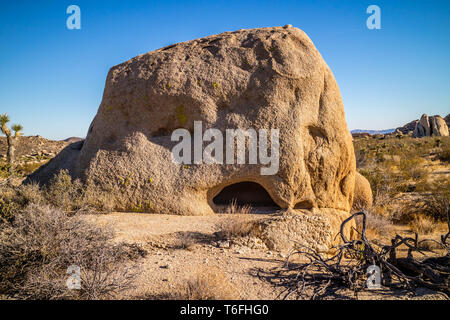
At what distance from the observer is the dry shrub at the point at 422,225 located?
6.29 metres

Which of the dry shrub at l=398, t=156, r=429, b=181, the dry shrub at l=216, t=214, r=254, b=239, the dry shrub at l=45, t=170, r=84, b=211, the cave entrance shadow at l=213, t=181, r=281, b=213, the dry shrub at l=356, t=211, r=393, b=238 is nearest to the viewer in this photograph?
the dry shrub at l=216, t=214, r=254, b=239

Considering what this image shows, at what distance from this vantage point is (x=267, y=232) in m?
4.09

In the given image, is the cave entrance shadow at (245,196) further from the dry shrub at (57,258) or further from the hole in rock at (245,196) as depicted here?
the dry shrub at (57,258)

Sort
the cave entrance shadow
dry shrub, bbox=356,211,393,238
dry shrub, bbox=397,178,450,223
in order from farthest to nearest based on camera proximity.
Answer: dry shrub, bbox=397,178,450,223
dry shrub, bbox=356,211,393,238
the cave entrance shadow

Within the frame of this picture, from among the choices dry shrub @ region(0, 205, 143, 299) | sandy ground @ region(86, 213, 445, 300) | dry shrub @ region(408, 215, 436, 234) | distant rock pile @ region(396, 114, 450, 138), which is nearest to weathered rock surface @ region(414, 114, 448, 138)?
distant rock pile @ region(396, 114, 450, 138)

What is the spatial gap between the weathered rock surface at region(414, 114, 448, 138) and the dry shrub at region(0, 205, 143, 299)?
116 ft

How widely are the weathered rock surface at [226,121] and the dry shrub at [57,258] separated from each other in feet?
5.38

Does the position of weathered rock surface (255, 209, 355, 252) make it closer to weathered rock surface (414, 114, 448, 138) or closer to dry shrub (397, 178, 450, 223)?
dry shrub (397, 178, 450, 223)

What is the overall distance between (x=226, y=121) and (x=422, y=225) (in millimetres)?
5222

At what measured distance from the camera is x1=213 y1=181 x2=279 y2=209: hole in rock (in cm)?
591

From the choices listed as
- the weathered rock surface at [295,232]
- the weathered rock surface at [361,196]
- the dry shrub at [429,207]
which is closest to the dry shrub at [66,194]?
the weathered rock surface at [295,232]

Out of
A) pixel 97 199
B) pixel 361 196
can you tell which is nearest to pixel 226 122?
pixel 97 199

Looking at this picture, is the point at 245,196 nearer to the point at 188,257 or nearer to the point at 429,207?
the point at 188,257
